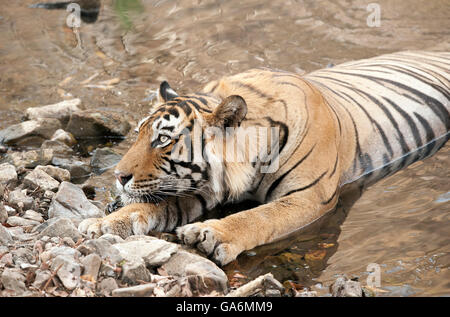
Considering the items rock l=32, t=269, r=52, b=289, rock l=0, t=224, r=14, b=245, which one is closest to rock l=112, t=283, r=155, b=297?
rock l=32, t=269, r=52, b=289

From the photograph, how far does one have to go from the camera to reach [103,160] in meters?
4.61

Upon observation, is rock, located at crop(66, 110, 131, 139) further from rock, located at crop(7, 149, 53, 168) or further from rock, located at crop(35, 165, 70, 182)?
rock, located at crop(35, 165, 70, 182)

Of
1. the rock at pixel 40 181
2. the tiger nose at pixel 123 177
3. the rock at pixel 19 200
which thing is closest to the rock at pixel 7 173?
the rock at pixel 40 181

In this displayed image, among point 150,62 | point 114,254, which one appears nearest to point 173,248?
point 114,254

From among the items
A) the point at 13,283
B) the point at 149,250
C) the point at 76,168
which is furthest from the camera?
the point at 76,168

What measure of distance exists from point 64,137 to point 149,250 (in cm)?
222

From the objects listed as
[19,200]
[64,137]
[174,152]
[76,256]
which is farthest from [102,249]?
[64,137]

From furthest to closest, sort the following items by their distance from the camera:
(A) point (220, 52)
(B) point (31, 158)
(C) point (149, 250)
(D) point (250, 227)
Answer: (A) point (220, 52) → (B) point (31, 158) → (D) point (250, 227) → (C) point (149, 250)

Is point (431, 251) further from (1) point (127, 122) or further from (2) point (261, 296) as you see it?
(1) point (127, 122)

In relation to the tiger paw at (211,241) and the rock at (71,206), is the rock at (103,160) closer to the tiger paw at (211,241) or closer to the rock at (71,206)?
the rock at (71,206)

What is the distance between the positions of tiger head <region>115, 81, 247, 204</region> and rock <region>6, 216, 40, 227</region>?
1.80 feet

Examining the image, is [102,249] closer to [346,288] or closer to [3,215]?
[3,215]
